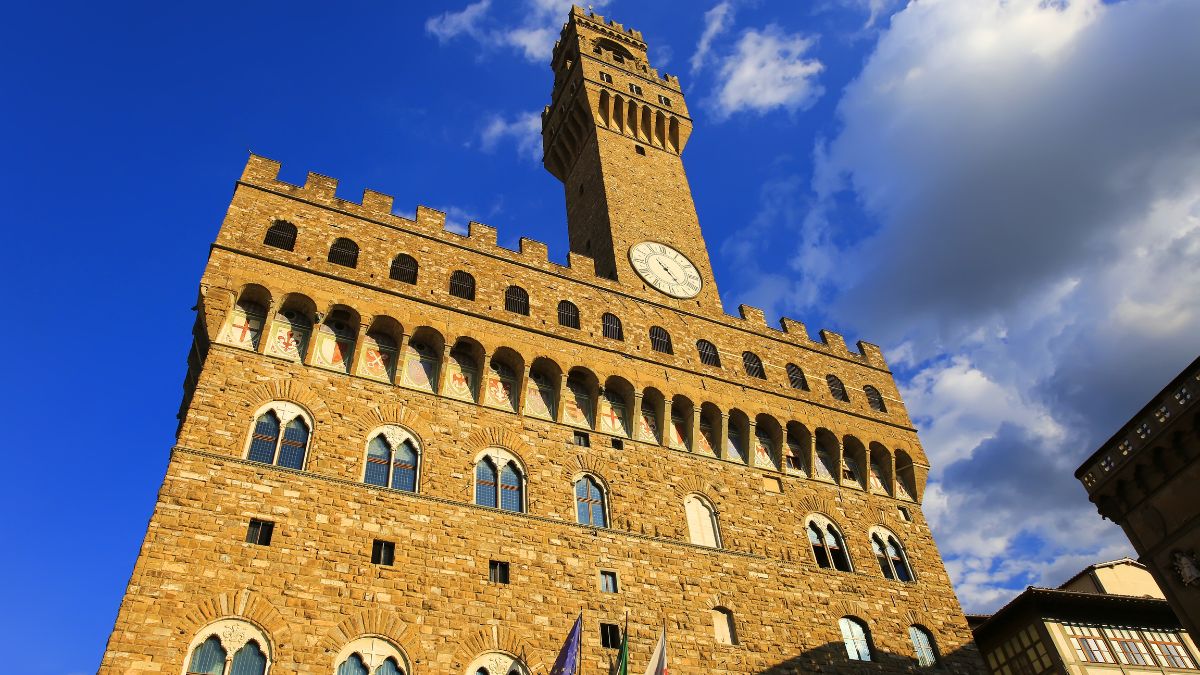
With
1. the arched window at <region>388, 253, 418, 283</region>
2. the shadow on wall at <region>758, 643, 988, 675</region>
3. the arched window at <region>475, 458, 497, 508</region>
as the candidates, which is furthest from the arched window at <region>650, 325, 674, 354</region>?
the shadow on wall at <region>758, 643, 988, 675</region>

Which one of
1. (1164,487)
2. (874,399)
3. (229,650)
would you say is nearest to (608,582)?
(229,650)

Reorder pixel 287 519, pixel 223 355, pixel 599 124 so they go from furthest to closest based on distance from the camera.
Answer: pixel 599 124, pixel 223 355, pixel 287 519

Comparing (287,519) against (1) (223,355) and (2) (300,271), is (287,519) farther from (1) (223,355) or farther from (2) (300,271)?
(2) (300,271)

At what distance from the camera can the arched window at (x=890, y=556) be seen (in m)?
20.9

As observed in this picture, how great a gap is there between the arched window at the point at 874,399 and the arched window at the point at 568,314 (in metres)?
8.99

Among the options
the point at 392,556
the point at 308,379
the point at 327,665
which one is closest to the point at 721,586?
the point at 392,556

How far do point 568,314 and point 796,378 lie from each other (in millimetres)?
6920

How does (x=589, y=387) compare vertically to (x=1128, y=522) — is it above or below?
above

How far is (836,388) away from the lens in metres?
24.5

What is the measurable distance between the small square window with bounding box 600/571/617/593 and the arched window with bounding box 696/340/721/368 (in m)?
7.22

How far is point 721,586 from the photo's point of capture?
18.1 meters

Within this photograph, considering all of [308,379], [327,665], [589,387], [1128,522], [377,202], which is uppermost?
[377,202]

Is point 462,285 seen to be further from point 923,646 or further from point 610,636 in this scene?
point 923,646

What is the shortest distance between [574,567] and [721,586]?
132 inches
